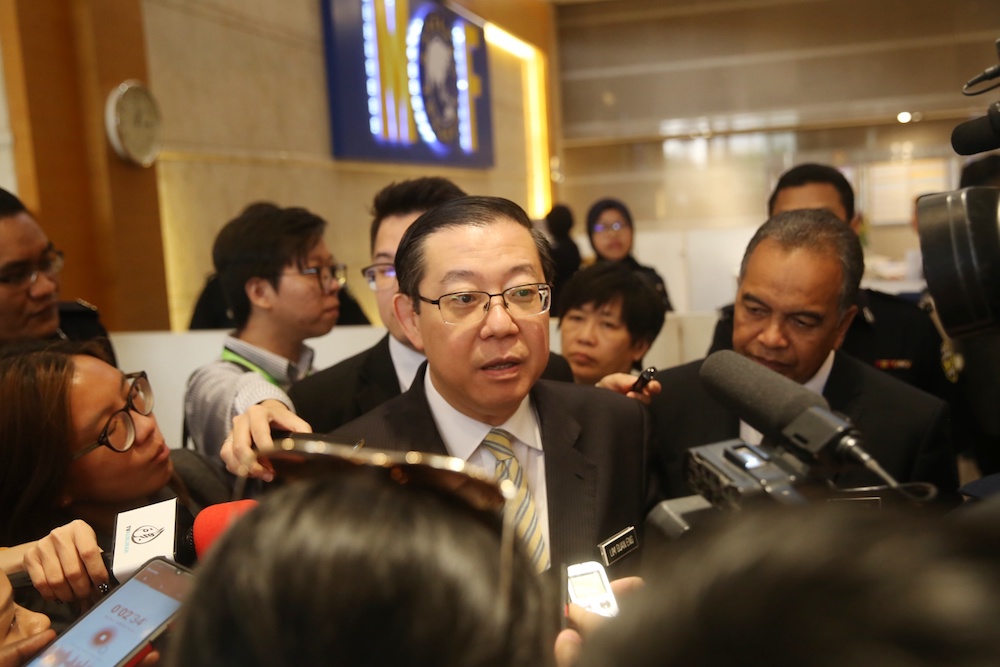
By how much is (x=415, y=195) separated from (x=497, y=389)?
90 centimetres

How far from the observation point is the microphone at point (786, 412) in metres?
0.80

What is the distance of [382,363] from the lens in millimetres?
2150

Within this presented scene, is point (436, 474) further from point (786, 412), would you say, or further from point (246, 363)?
point (246, 363)

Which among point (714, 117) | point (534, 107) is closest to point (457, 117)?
point (534, 107)

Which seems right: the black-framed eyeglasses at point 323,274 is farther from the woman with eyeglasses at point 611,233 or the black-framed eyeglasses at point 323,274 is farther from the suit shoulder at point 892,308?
the woman with eyeglasses at point 611,233

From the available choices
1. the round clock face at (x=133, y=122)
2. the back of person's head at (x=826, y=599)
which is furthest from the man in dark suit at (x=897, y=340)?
the round clock face at (x=133, y=122)

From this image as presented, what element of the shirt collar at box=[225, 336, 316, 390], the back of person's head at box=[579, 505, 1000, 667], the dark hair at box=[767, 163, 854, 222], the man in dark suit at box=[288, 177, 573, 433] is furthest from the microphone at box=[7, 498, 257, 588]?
the dark hair at box=[767, 163, 854, 222]

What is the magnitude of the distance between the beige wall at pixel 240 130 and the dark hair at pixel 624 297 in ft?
8.73

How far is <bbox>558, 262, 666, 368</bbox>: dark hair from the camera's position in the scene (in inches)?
100

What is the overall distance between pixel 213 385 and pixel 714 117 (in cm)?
903

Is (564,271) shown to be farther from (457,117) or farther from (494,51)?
(494,51)

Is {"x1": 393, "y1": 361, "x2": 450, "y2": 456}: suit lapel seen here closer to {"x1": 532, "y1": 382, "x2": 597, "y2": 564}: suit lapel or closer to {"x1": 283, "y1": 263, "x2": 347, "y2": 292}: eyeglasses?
{"x1": 532, "y1": 382, "x2": 597, "y2": 564}: suit lapel

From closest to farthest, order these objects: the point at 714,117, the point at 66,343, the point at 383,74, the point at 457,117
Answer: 1. the point at 66,343
2. the point at 383,74
3. the point at 457,117
4. the point at 714,117

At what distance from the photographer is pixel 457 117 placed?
7.74 metres
